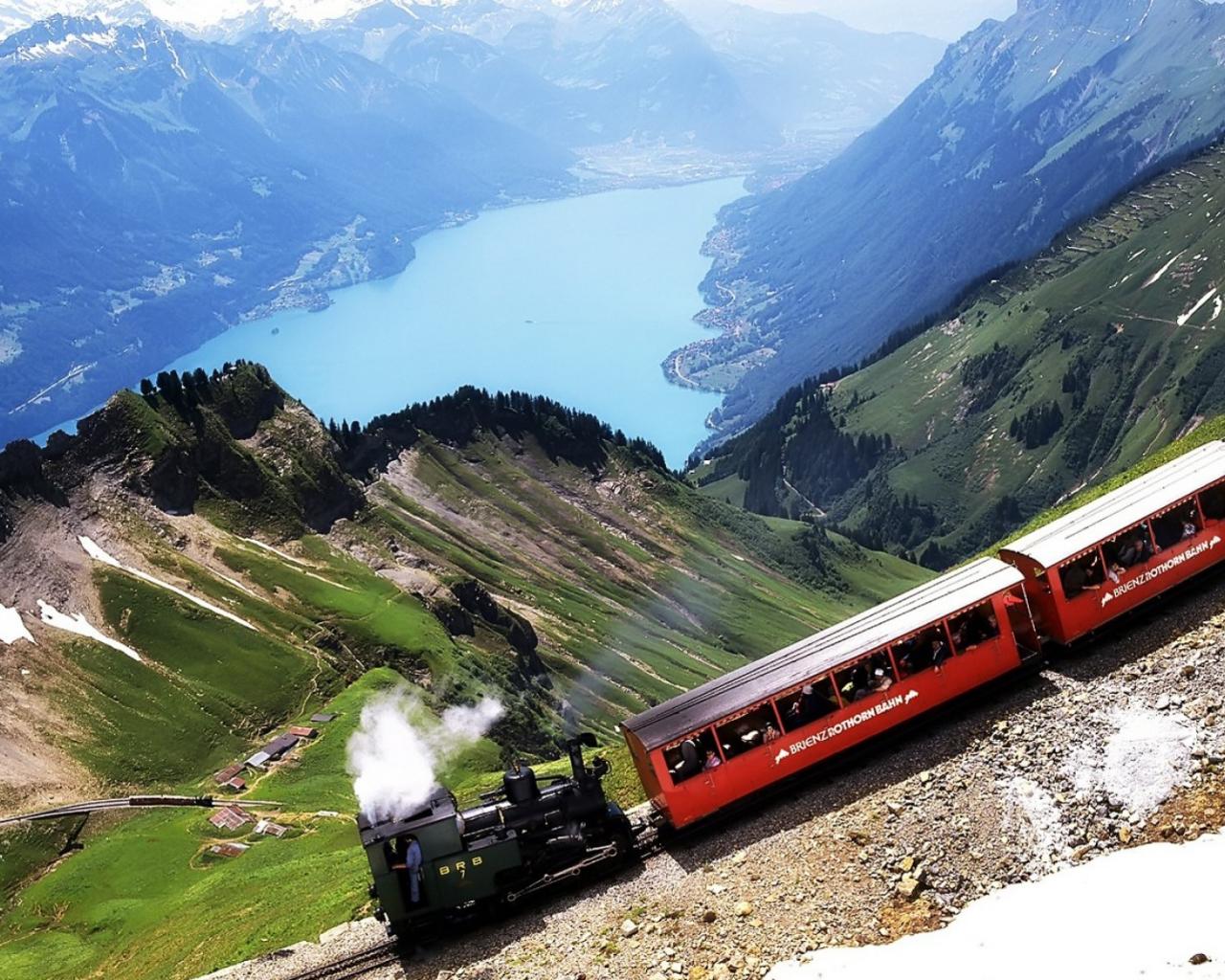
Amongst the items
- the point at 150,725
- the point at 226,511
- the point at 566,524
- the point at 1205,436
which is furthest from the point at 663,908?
the point at 566,524

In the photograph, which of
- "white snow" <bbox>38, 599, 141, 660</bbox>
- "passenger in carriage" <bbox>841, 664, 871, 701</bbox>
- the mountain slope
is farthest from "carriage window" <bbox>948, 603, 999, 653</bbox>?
"white snow" <bbox>38, 599, 141, 660</bbox>

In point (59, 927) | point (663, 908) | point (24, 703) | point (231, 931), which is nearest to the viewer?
point (663, 908)

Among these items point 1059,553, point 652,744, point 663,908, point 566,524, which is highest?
point 566,524

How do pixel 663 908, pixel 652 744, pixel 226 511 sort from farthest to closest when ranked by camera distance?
1. pixel 226 511
2. pixel 652 744
3. pixel 663 908

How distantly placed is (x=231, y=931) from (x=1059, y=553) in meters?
30.8

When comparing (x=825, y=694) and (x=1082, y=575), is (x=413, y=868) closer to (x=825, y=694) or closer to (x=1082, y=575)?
(x=825, y=694)

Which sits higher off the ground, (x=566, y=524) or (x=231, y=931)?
(x=566, y=524)

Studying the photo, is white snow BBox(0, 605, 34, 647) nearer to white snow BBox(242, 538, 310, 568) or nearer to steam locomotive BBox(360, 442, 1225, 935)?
white snow BBox(242, 538, 310, 568)

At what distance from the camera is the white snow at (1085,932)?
19.4 meters

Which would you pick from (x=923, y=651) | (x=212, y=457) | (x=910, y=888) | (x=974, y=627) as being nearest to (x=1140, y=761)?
(x=974, y=627)

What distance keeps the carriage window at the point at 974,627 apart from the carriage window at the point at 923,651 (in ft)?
1.27

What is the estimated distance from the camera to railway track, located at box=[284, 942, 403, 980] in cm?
2789

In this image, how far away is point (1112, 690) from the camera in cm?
2902

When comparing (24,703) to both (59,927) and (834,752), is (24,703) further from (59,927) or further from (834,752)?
(834,752)
